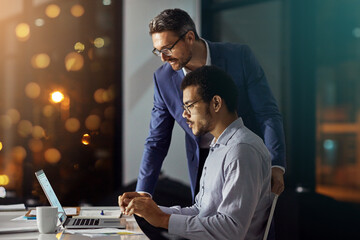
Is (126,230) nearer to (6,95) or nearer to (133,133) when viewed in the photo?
(133,133)

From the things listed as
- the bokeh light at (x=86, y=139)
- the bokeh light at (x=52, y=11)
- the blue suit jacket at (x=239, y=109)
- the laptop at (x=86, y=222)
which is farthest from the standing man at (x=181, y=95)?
the bokeh light at (x=52, y=11)

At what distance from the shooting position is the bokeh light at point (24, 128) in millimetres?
3455

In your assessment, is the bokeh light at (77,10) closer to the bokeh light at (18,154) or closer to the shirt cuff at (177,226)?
the bokeh light at (18,154)

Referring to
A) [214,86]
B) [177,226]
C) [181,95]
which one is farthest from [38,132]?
[177,226]

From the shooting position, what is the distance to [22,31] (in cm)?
345

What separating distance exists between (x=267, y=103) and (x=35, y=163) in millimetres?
1788

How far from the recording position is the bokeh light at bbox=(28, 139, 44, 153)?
3447mm

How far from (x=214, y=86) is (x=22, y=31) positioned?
81.9 inches

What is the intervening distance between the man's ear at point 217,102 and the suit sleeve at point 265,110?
0.57 metres

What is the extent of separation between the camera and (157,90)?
2.77m

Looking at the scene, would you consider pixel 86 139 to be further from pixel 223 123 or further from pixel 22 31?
pixel 223 123

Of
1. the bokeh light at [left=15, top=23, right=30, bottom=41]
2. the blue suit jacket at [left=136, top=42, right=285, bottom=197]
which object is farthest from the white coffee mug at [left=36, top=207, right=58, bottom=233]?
the bokeh light at [left=15, top=23, right=30, bottom=41]

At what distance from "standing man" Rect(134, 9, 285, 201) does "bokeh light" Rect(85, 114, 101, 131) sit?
72cm

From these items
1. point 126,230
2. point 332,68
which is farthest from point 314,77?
point 126,230
